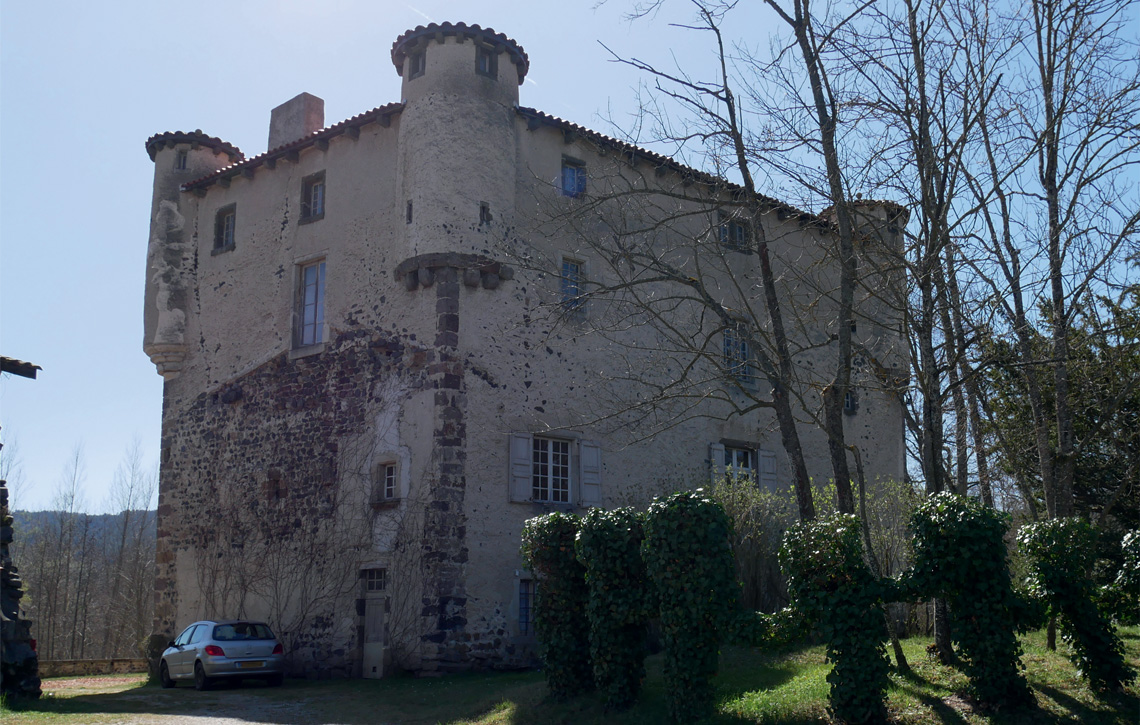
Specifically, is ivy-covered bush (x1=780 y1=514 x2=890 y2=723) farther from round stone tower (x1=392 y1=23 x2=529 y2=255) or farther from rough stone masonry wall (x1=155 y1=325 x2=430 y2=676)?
round stone tower (x1=392 y1=23 x2=529 y2=255)

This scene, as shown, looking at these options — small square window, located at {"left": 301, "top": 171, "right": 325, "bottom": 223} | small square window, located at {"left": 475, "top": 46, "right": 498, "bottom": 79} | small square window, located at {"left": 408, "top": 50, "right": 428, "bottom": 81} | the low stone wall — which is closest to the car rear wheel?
the low stone wall

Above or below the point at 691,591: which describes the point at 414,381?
above

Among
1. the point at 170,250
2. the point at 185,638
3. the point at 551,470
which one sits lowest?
the point at 185,638

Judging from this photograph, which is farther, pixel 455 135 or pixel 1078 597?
pixel 455 135

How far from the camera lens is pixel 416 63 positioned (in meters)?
18.3

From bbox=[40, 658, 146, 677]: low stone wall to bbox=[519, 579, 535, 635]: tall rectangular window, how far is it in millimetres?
11122

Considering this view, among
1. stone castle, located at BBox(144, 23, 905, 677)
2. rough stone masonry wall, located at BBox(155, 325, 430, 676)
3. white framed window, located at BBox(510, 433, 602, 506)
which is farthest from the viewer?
rough stone masonry wall, located at BBox(155, 325, 430, 676)

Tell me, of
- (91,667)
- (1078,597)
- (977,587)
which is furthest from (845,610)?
(91,667)

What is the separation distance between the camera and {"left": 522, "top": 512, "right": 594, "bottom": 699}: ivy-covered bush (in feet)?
37.6

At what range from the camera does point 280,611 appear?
1830 centimetres

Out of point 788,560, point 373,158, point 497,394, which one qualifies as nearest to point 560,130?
point 373,158

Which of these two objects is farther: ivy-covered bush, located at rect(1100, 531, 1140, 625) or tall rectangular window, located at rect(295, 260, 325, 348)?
tall rectangular window, located at rect(295, 260, 325, 348)

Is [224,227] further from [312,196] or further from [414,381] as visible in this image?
[414,381]

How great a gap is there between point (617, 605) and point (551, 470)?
282 inches
